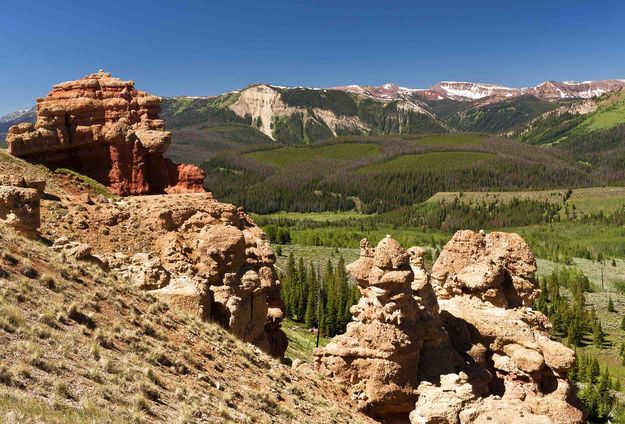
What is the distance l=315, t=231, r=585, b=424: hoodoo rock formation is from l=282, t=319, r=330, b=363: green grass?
29.2m

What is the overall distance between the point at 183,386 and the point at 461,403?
14030 mm

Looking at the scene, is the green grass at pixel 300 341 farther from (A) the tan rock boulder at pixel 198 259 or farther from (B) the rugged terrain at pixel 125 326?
(B) the rugged terrain at pixel 125 326

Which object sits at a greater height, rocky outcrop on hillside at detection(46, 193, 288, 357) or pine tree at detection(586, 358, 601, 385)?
rocky outcrop on hillside at detection(46, 193, 288, 357)

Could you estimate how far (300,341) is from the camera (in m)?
79.5

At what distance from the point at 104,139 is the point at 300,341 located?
45.6m

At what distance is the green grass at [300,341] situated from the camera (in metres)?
63.7

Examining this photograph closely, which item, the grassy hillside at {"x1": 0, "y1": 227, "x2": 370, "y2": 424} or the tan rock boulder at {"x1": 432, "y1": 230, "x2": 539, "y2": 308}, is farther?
the tan rock boulder at {"x1": 432, "y1": 230, "x2": 539, "y2": 308}

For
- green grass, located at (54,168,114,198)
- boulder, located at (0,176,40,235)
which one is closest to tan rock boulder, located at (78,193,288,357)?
green grass, located at (54,168,114,198)

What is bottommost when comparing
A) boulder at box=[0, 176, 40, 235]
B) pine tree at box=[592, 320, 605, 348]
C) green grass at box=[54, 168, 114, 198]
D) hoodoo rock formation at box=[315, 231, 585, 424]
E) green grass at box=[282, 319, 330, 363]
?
pine tree at box=[592, 320, 605, 348]

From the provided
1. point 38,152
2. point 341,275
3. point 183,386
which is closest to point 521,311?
point 183,386

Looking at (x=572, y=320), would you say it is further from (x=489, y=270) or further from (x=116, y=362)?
(x=116, y=362)

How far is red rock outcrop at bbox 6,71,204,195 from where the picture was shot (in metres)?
44.9

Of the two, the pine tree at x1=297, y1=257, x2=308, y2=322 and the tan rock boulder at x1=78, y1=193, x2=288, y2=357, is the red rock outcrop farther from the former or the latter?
the pine tree at x1=297, y1=257, x2=308, y2=322

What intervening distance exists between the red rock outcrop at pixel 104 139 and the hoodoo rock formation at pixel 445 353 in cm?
2559
